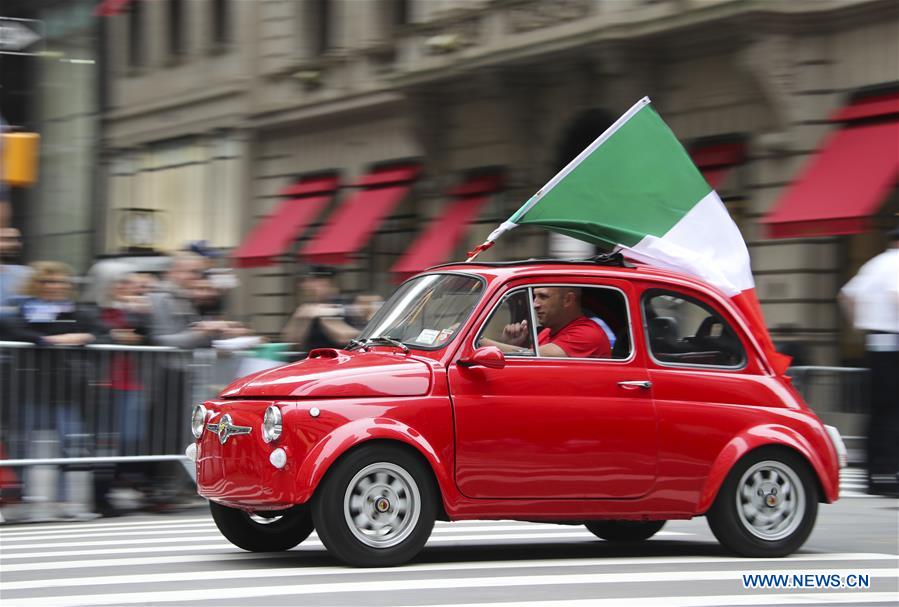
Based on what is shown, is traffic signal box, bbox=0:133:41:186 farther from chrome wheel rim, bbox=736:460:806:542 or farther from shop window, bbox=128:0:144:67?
shop window, bbox=128:0:144:67

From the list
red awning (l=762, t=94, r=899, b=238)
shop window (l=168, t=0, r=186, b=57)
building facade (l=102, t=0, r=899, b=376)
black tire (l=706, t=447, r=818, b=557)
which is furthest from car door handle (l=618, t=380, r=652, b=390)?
shop window (l=168, t=0, r=186, b=57)

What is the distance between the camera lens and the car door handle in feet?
27.9

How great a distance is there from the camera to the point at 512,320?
855 centimetres

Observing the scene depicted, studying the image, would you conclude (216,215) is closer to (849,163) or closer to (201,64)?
(201,64)

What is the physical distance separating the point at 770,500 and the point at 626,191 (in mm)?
1965

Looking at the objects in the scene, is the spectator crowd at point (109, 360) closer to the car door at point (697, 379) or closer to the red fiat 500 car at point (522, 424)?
the red fiat 500 car at point (522, 424)

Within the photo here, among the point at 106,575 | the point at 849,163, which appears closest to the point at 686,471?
the point at 106,575

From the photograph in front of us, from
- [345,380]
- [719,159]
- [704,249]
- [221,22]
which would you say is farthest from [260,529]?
[221,22]

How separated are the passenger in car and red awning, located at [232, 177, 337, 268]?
2014 cm

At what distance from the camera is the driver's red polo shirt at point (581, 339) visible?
339 inches

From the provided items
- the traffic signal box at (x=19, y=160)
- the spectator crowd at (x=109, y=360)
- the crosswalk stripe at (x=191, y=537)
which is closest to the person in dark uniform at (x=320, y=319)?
the spectator crowd at (x=109, y=360)

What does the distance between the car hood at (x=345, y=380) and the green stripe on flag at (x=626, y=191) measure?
145 centimetres

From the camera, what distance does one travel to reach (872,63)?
18.1 metres

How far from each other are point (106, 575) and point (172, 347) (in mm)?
4686
